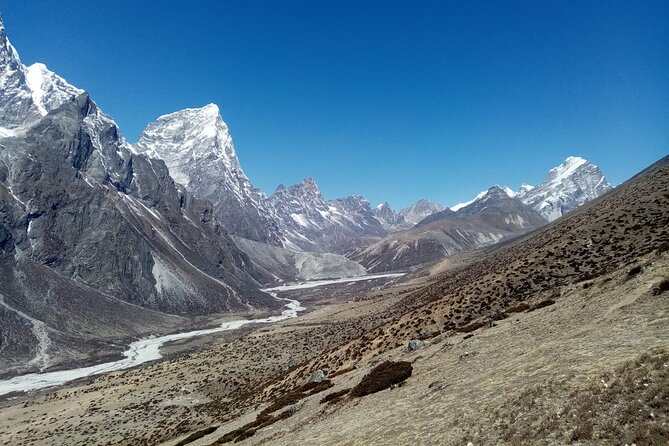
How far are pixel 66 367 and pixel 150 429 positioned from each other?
9985 centimetres

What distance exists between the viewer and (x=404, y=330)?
54438mm

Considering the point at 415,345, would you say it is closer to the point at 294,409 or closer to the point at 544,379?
the point at 294,409

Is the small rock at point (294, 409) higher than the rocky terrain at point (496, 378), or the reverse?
the rocky terrain at point (496, 378)

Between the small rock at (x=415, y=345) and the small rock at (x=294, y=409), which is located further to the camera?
the small rock at (x=415, y=345)

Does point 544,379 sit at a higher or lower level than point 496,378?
higher

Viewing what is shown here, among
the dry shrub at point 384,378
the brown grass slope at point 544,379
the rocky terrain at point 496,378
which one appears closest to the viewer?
the brown grass slope at point 544,379

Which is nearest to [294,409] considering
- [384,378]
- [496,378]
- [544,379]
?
[384,378]

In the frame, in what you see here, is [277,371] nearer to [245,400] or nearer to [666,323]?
[245,400]

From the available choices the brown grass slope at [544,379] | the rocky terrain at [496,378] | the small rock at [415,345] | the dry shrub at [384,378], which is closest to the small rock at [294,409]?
the rocky terrain at [496,378]

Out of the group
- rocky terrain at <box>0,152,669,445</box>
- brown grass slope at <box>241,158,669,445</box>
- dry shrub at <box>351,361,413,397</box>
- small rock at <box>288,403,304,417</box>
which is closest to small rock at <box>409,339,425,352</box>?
rocky terrain at <box>0,152,669,445</box>

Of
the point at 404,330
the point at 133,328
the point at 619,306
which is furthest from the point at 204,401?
the point at 133,328

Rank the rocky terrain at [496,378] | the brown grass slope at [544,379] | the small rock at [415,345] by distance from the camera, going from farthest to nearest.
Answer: the small rock at [415,345] → the rocky terrain at [496,378] → the brown grass slope at [544,379]

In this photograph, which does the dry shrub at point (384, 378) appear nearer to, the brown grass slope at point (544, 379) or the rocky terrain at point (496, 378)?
the brown grass slope at point (544, 379)

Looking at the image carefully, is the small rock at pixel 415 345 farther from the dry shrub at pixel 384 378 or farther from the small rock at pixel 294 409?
the small rock at pixel 294 409
